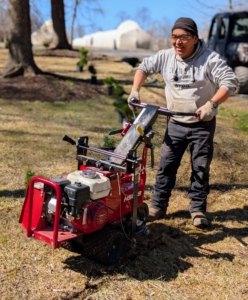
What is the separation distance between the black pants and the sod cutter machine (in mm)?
472

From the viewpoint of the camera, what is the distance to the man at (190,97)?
11.0 feet

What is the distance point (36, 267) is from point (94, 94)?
7.53 m

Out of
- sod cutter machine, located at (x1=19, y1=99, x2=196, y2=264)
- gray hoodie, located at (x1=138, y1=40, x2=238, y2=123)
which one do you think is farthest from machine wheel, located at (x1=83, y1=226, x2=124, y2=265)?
gray hoodie, located at (x1=138, y1=40, x2=238, y2=123)

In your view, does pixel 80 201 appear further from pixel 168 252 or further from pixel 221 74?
pixel 221 74

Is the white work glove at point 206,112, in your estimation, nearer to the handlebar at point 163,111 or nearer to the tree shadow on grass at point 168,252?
the handlebar at point 163,111

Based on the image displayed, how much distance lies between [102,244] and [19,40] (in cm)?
856

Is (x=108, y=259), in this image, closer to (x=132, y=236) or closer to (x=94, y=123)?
(x=132, y=236)

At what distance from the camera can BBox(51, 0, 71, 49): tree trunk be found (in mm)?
20380

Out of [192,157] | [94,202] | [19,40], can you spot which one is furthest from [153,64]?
[19,40]

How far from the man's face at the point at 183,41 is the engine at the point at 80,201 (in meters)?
1.25

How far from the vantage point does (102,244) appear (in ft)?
9.57

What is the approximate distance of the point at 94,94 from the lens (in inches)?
403

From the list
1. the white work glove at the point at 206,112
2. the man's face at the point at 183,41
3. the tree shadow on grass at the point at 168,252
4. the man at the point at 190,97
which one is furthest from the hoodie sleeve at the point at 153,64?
the tree shadow on grass at the point at 168,252

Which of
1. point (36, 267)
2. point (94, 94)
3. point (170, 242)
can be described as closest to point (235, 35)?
point (94, 94)
